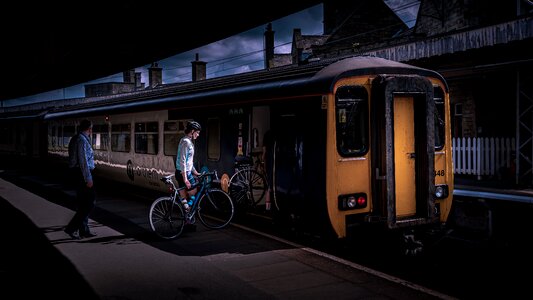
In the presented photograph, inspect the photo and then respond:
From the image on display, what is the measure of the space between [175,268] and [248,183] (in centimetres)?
288

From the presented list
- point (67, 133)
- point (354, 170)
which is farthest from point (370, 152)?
point (67, 133)

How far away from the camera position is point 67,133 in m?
19.7

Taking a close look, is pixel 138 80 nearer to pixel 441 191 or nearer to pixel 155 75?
pixel 155 75

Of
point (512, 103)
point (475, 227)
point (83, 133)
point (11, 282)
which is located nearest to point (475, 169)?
point (512, 103)

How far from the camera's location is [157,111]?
1238cm

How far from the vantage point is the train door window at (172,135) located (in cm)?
1125

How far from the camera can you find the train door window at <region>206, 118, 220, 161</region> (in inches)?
390

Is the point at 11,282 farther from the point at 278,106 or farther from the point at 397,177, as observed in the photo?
the point at 397,177

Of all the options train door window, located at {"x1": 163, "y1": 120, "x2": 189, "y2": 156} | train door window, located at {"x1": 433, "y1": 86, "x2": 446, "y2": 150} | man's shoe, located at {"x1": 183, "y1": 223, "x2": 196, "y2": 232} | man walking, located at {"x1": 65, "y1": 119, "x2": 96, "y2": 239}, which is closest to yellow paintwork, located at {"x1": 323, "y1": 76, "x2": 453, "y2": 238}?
train door window, located at {"x1": 433, "y1": 86, "x2": 446, "y2": 150}

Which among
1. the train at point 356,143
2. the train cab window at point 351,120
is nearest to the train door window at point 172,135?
the train at point 356,143

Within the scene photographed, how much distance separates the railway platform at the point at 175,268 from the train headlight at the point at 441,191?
6.19 ft

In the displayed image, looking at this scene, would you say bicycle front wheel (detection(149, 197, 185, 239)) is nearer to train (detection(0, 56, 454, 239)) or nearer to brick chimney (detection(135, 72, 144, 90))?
train (detection(0, 56, 454, 239))

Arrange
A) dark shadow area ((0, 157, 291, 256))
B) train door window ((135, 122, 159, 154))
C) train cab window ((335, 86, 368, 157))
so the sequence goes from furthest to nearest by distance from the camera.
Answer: train door window ((135, 122, 159, 154))
dark shadow area ((0, 157, 291, 256))
train cab window ((335, 86, 368, 157))

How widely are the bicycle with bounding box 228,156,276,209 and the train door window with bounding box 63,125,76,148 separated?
39.2 ft
